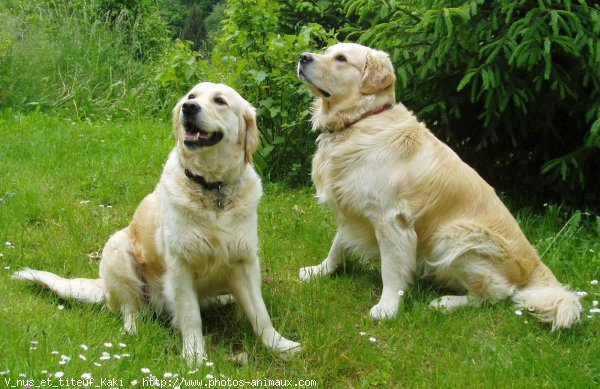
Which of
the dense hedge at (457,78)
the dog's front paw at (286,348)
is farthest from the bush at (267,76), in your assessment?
the dog's front paw at (286,348)

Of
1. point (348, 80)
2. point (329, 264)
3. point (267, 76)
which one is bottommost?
point (329, 264)

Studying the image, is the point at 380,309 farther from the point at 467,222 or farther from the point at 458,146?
the point at 458,146

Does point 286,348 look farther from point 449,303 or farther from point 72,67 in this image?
point 72,67

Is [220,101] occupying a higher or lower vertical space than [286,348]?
higher

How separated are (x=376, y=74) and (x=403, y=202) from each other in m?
0.82

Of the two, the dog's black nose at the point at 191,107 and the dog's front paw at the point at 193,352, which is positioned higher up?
the dog's black nose at the point at 191,107

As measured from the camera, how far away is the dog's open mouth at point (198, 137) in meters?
3.12

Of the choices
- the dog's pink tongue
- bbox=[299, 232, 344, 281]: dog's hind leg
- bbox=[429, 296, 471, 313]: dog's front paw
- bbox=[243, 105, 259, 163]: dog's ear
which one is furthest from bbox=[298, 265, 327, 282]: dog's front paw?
the dog's pink tongue

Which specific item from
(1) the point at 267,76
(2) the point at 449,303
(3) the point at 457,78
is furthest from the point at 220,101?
Result: (1) the point at 267,76

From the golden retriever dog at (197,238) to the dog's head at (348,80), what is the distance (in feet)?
2.80

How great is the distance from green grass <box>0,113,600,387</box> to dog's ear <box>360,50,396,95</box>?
1193 millimetres

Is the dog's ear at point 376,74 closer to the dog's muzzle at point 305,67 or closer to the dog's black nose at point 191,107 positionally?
the dog's muzzle at point 305,67

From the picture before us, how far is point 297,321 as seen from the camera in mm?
3408

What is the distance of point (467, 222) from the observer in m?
3.80
